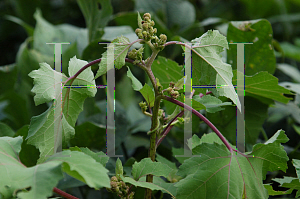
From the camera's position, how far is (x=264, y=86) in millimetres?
544

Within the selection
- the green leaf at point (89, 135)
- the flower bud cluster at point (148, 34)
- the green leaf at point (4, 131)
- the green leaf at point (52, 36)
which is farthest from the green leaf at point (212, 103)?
the green leaf at point (52, 36)

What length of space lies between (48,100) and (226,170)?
0.89ft

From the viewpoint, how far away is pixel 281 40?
1.36 m

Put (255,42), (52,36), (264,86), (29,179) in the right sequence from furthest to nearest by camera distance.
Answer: (52,36) < (255,42) < (264,86) < (29,179)

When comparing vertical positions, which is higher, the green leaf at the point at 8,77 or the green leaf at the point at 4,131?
the green leaf at the point at 8,77

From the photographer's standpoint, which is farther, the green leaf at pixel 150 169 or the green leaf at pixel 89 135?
the green leaf at pixel 89 135

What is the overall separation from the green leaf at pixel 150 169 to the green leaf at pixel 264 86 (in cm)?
25

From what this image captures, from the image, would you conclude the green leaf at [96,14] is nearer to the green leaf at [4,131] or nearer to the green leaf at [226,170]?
the green leaf at [4,131]

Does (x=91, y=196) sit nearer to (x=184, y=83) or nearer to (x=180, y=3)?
(x=184, y=83)

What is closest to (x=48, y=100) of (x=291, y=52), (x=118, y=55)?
(x=118, y=55)

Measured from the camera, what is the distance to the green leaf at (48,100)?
0.40m

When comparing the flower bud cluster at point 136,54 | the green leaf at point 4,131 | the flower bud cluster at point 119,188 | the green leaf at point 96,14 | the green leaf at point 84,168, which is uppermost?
the green leaf at point 96,14

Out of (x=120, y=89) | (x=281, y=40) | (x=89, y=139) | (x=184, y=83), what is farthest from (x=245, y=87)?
(x=281, y=40)

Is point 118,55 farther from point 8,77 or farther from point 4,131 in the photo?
point 8,77
